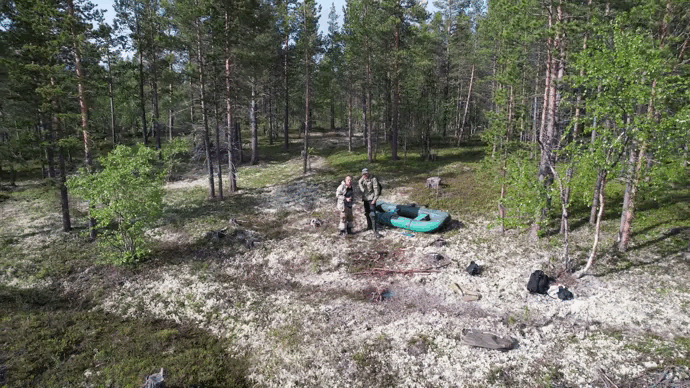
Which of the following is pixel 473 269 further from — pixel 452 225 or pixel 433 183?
pixel 433 183

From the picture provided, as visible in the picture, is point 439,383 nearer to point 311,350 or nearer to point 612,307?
point 311,350

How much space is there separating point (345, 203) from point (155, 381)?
366 inches

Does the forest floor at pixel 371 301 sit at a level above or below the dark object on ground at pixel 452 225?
below

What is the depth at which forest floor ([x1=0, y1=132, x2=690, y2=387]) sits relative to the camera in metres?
7.55

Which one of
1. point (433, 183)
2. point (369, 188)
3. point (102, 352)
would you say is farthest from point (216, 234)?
point (433, 183)

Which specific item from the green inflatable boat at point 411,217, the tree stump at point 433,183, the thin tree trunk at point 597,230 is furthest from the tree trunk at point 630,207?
the tree stump at point 433,183

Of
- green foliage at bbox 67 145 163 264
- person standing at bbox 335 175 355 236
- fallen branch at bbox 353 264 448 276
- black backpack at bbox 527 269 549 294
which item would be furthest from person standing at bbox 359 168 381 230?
green foliage at bbox 67 145 163 264

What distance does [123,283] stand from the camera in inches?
481

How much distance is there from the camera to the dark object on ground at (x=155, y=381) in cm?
706

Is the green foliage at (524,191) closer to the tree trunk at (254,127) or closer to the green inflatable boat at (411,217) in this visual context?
the green inflatable boat at (411,217)

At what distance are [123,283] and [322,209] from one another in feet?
32.0

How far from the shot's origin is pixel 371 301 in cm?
1032

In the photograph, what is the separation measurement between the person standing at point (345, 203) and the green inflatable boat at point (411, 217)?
1.36 meters

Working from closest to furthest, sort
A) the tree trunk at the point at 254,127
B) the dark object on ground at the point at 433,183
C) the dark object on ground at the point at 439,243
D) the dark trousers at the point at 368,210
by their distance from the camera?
the dark object on ground at the point at 439,243 < the dark trousers at the point at 368,210 < the dark object on ground at the point at 433,183 < the tree trunk at the point at 254,127
